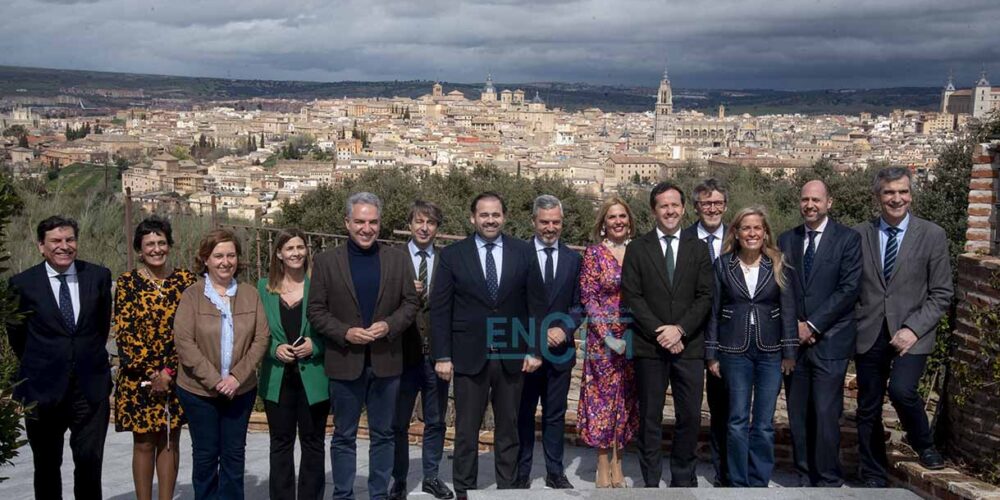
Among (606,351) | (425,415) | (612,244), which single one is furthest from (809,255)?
(425,415)

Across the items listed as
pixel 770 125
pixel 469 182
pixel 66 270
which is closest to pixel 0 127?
pixel 469 182

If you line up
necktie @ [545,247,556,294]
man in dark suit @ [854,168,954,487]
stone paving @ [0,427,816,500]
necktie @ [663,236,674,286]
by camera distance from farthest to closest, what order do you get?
stone paving @ [0,427,816,500] → necktie @ [545,247,556,294] → necktie @ [663,236,674,286] → man in dark suit @ [854,168,954,487]

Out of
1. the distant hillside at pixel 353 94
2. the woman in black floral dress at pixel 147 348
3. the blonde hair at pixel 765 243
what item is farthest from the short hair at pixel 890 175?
the distant hillside at pixel 353 94

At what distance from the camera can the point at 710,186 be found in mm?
3824

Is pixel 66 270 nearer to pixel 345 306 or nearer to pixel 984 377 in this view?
pixel 345 306

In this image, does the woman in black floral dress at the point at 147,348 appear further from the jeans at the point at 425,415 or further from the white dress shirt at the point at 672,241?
the white dress shirt at the point at 672,241

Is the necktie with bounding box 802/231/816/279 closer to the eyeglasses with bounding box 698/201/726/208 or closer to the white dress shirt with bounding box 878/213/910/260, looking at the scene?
the white dress shirt with bounding box 878/213/910/260

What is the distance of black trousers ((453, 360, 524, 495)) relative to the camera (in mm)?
3562

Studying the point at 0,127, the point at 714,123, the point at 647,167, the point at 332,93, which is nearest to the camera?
the point at 0,127

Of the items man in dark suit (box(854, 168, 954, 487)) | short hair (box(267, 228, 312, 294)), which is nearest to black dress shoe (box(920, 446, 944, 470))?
man in dark suit (box(854, 168, 954, 487))

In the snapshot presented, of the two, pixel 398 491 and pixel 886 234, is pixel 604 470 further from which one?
pixel 886 234

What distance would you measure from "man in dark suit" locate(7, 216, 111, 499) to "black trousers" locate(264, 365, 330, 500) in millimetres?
654

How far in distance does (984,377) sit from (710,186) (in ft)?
4.30

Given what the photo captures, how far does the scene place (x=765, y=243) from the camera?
3504 mm
